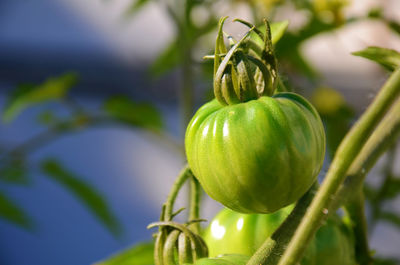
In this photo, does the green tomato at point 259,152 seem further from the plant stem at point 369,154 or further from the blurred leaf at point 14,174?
the blurred leaf at point 14,174

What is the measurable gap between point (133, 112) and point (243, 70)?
1.57 ft

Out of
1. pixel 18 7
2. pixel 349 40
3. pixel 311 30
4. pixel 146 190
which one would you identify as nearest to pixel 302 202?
pixel 311 30

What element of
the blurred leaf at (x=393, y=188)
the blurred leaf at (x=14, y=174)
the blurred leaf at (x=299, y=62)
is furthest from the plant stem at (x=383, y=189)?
the blurred leaf at (x=14, y=174)

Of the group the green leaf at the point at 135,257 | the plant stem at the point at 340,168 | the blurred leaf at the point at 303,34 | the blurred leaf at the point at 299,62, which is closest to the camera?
the plant stem at the point at 340,168

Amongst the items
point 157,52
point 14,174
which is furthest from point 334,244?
point 157,52

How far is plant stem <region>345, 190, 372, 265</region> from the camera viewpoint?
18 cm

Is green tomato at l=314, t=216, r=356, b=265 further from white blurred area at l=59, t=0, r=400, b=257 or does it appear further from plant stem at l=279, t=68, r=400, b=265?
white blurred area at l=59, t=0, r=400, b=257

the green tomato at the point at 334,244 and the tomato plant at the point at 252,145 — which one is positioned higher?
the tomato plant at the point at 252,145

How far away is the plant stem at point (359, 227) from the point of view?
177 millimetres

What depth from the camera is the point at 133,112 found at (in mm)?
619

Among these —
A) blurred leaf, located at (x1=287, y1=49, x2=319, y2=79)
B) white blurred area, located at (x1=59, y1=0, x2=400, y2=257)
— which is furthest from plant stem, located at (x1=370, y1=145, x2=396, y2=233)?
white blurred area, located at (x1=59, y1=0, x2=400, y2=257)

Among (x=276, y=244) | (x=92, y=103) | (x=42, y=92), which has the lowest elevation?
(x=276, y=244)

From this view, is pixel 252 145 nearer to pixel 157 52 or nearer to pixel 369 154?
pixel 369 154

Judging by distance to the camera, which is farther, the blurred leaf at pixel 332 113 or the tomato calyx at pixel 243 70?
the blurred leaf at pixel 332 113
